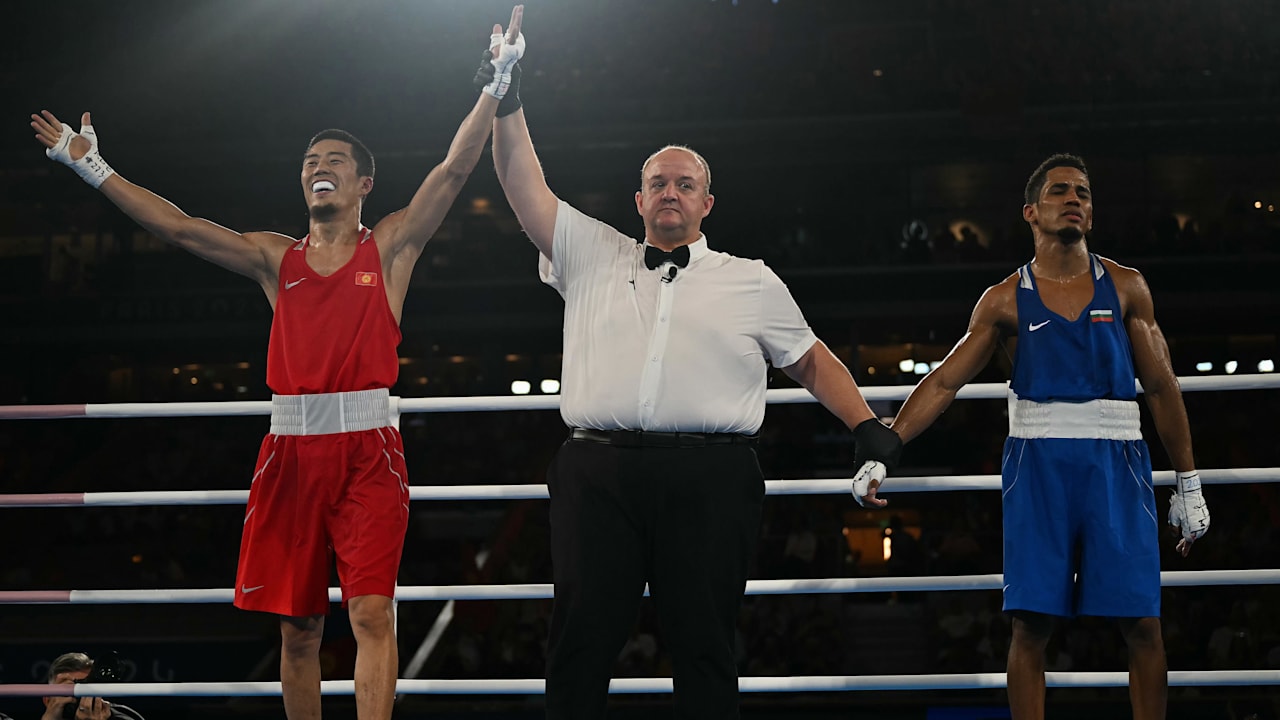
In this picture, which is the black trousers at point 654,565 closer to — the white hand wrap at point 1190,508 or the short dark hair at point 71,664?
the white hand wrap at point 1190,508

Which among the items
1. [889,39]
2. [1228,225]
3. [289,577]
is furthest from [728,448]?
[889,39]

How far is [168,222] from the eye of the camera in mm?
2588

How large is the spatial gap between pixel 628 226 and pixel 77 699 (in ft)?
35.9

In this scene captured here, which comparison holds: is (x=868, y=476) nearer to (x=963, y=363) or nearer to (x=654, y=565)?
(x=963, y=363)

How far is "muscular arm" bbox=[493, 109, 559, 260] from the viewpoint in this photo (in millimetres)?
2385

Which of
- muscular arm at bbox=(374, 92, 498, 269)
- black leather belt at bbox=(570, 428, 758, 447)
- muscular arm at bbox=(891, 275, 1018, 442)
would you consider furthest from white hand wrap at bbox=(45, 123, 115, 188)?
muscular arm at bbox=(891, 275, 1018, 442)

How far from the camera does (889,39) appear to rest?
54.2ft

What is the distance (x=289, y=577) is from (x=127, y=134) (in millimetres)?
12089

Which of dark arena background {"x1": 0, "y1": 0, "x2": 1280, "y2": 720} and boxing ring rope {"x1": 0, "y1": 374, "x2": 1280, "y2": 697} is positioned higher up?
dark arena background {"x1": 0, "y1": 0, "x2": 1280, "y2": 720}

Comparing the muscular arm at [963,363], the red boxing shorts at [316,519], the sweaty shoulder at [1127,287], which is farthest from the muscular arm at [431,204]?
the sweaty shoulder at [1127,287]

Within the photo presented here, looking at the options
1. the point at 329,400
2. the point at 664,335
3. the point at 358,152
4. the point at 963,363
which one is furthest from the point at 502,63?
the point at 963,363

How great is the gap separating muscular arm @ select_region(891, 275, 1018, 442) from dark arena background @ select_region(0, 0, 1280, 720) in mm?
5724

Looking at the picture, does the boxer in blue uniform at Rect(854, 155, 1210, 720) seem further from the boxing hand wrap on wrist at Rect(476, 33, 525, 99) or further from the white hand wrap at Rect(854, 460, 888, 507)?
the boxing hand wrap on wrist at Rect(476, 33, 525, 99)

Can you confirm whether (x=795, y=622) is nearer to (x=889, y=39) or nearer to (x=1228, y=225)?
(x=1228, y=225)
